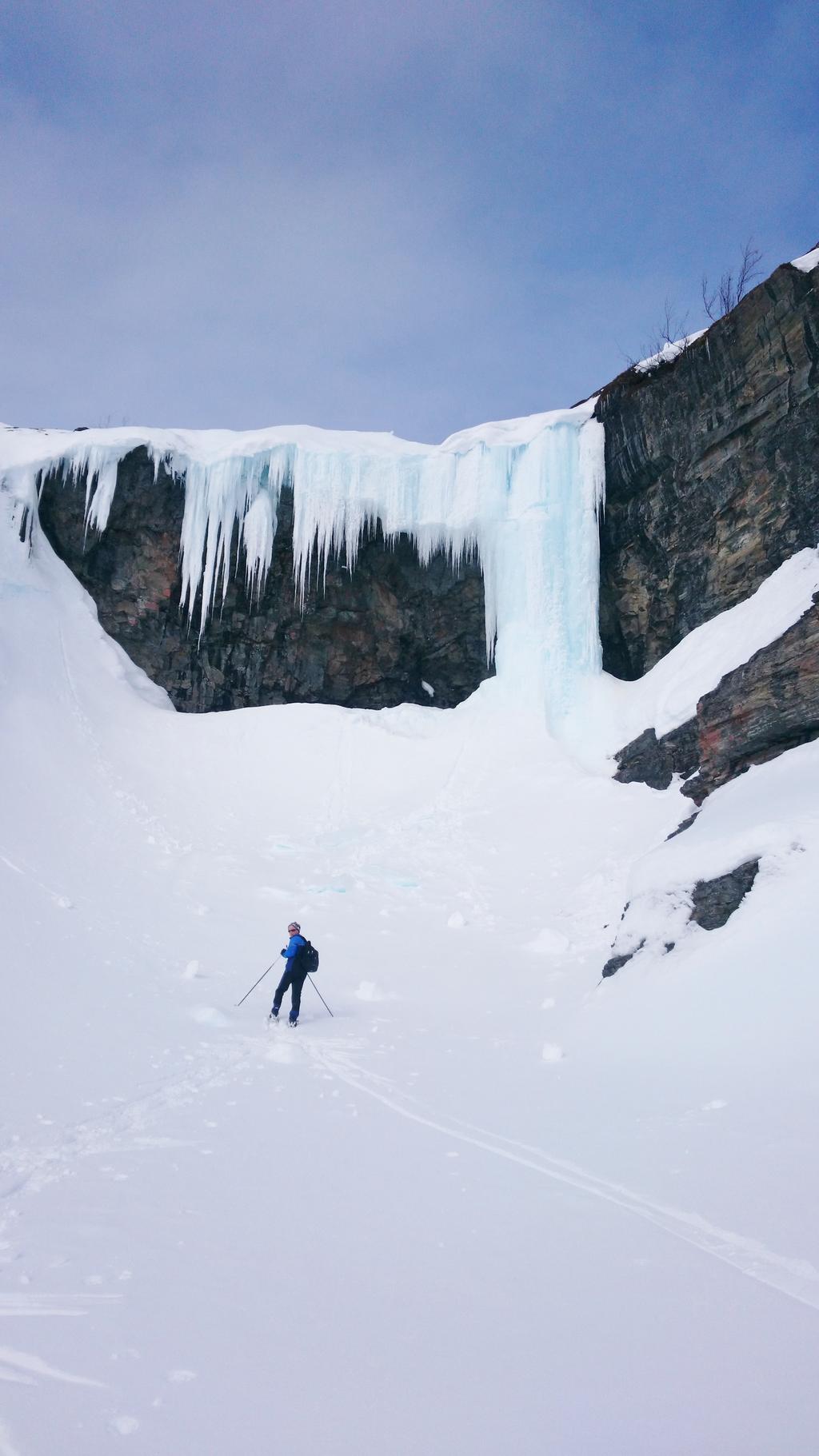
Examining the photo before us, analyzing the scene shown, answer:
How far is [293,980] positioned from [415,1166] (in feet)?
13.2

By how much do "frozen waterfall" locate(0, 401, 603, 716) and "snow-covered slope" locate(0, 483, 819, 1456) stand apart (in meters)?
7.54

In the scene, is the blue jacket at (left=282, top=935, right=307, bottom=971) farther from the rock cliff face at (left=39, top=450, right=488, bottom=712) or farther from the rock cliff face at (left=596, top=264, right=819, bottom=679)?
the rock cliff face at (left=39, top=450, right=488, bottom=712)

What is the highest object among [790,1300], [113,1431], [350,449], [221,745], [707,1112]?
[350,449]

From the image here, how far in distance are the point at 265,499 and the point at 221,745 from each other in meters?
6.21

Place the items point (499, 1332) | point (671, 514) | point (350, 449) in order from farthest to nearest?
point (350, 449)
point (671, 514)
point (499, 1332)

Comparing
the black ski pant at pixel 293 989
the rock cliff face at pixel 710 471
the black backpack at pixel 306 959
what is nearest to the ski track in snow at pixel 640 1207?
the black ski pant at pixel 293 989

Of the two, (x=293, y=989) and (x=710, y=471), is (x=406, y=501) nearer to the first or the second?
(x=710, y=471)

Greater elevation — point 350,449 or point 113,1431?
point 350,449

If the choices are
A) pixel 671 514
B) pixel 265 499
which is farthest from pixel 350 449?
pixel 671 514

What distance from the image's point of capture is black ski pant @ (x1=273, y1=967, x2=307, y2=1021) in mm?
7531

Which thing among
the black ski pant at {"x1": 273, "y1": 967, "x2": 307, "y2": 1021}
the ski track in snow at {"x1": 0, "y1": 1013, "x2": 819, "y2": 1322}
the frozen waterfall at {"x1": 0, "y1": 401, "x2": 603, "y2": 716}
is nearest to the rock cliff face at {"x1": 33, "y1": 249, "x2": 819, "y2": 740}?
the frozen waterfall at {"x1": 0, "y1": 401, "x2": 603, "y2": 716}

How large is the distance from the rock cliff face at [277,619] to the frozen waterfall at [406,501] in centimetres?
44

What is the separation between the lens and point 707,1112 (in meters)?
4.12

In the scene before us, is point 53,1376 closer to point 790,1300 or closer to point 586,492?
point 790,1300
